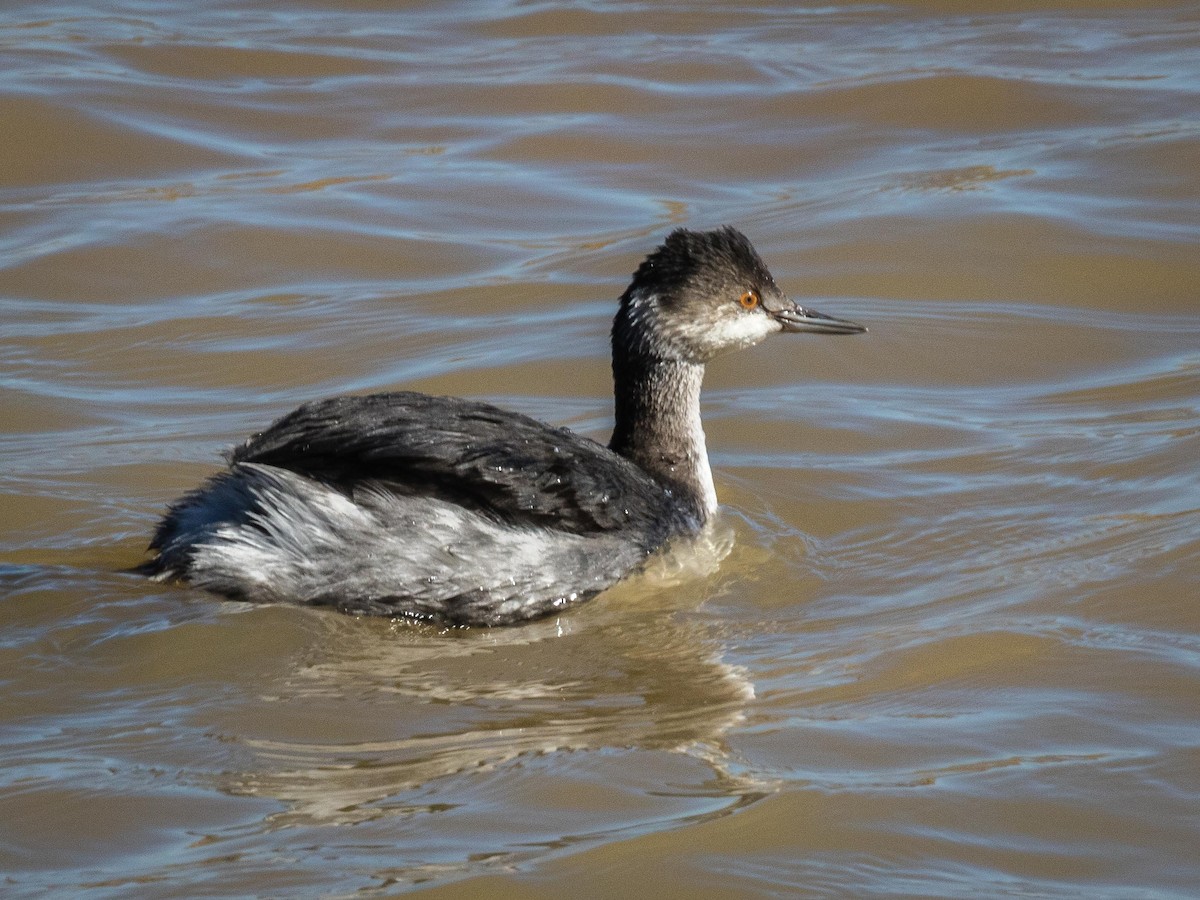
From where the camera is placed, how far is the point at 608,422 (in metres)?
7.50

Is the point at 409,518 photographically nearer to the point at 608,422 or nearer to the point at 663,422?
the point at 663,422

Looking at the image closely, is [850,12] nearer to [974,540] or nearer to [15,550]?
[974,540]

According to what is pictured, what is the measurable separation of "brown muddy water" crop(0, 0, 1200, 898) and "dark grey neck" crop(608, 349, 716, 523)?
0.34 meters

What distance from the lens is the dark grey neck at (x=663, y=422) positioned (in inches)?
255

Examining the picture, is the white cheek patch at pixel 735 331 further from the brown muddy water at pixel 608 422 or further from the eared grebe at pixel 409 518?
the eared grebe at pixel 409 518

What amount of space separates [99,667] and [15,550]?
3.72 ft

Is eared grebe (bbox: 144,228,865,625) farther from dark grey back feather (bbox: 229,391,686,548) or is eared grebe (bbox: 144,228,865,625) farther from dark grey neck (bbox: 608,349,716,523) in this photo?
dark grey neck (bbox: 608,349,716,523)

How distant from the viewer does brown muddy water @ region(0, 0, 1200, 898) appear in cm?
419

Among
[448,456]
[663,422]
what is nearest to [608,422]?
[663,422]

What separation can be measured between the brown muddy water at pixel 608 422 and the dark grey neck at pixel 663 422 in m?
0.34

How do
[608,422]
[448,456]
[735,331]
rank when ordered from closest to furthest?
[448,456] → [735,331] → [608,422]

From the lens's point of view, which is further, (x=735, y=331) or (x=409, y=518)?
(x=735, y=331)

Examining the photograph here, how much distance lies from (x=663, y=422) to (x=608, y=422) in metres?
0.98

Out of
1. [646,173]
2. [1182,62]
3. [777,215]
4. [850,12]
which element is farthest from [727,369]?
[850,12]
